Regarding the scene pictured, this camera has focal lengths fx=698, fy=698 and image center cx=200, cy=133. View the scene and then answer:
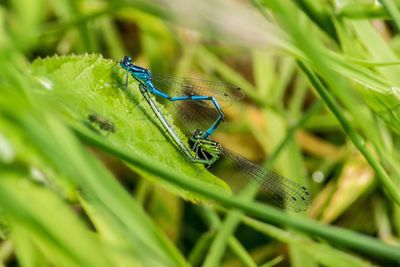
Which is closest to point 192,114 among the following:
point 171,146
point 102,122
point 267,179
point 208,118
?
point 208,118

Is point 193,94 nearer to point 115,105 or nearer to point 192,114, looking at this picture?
point 192,114

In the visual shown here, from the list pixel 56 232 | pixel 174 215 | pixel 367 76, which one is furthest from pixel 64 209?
pixel 174 215

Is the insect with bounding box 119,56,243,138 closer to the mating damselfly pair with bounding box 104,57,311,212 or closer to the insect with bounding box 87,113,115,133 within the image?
the mating damselfly pair with bounding box 104,57,311,212

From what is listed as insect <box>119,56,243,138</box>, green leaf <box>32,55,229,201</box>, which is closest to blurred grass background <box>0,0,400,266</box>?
green leaf <box>32,55,229,201</box>

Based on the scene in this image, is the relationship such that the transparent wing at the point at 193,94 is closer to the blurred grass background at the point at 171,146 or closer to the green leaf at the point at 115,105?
the blurred grass background at the point at 171,146

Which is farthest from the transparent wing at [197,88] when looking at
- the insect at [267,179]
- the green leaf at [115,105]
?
the green leaf at [115,105]
